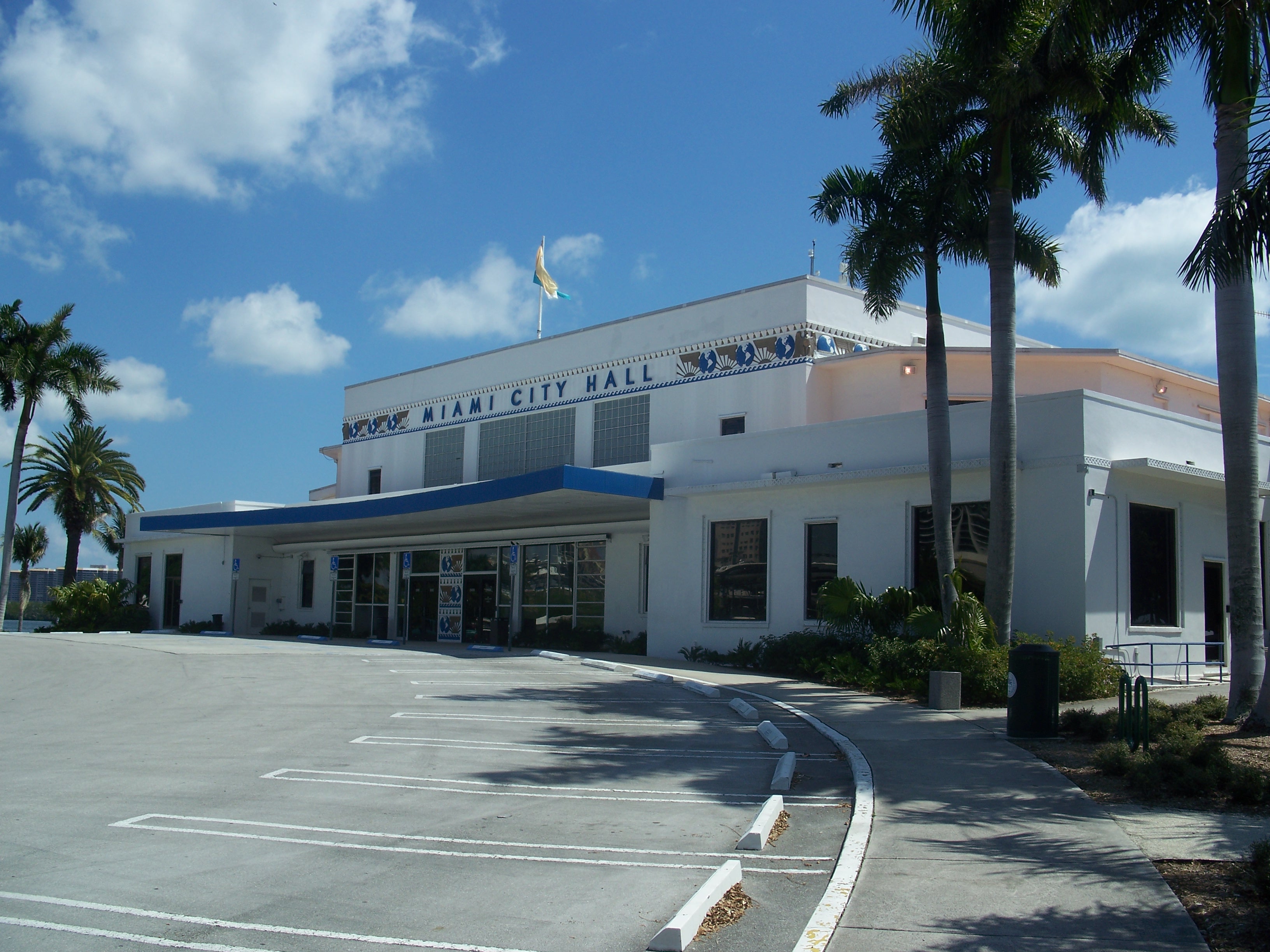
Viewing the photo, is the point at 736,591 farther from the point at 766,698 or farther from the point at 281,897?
the point at 281,897

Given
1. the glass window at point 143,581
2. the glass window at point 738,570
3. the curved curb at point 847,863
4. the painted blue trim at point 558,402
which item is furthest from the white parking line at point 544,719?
the glass window at point 143,581

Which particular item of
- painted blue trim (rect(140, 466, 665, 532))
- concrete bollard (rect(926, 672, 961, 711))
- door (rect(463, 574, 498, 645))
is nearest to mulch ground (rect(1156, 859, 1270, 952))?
concrete bollard (rect(926, 672, 961, 711))

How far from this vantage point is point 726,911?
19.2ft

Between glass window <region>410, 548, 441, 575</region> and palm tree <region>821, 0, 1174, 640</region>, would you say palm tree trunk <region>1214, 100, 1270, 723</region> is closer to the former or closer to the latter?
palm tree <region>821, 0, 1174, 640</region>

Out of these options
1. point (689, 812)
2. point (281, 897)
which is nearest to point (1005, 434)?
point (689, 812)

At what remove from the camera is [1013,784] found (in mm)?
9430

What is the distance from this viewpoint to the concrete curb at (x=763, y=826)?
728cm

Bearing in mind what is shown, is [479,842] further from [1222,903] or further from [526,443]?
[526,443]

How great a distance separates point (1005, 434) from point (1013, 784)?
817 cm

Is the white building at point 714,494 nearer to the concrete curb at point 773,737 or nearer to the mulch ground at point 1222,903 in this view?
the concrete curb at point 773,737

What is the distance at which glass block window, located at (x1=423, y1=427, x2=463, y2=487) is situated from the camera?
1447 inches

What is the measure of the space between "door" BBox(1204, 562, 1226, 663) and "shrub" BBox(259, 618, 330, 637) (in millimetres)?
28195

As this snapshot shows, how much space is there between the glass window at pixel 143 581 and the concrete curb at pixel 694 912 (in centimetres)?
4345

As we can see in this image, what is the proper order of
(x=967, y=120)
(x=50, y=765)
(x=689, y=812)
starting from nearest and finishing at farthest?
(x=689, y=812) < (x=50, y=765) < (x=967, y=120)
